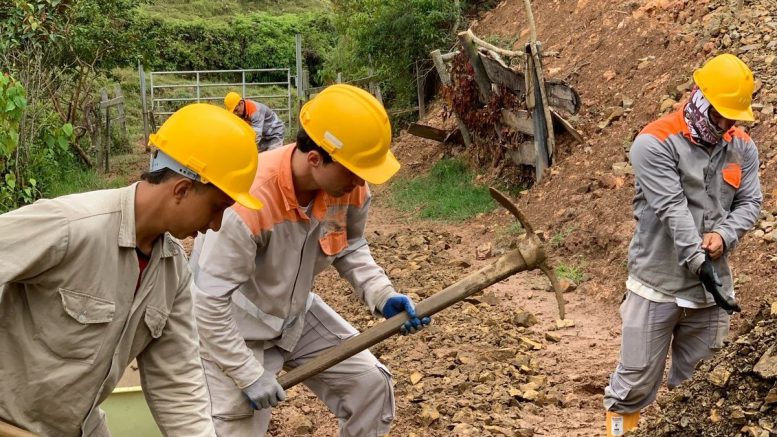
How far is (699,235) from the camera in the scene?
13.3ft

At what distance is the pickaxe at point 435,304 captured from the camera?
3719 mm

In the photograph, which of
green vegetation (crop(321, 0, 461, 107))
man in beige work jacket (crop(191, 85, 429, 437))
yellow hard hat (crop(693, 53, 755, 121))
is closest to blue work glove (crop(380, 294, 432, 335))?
man in beige work jacket (crop(191, 85, 429, 437))

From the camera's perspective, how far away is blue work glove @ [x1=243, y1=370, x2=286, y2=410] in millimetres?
3514

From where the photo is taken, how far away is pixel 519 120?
1054 centimetres

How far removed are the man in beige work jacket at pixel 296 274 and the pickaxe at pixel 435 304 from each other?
72 millimetres

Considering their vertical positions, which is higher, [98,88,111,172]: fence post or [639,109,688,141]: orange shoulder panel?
[639,109,688,141]: orange shoulder panel

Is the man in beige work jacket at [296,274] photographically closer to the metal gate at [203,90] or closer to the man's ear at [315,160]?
the man's ear at [315,160]

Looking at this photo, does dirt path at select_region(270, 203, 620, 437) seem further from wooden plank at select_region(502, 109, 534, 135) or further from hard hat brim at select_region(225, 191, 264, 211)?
hard hat brim at select_region(225, 191, 264, 211)

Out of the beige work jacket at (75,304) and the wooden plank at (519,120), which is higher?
the beige work jacket at (75,304)

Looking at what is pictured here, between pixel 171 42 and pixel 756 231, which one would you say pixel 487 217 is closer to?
pixel 756 231

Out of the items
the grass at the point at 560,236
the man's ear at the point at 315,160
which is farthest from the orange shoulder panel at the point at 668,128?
the grass at the point at 560,236

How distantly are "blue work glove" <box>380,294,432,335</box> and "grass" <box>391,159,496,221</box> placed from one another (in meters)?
6.82

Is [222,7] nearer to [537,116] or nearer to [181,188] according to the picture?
[537,116]

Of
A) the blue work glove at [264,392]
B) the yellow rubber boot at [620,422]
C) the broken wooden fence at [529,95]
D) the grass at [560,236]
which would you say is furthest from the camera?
the broken wooden fence at [529,95]
